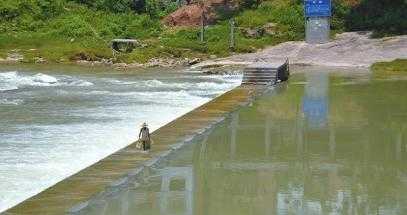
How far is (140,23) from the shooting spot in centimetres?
6262

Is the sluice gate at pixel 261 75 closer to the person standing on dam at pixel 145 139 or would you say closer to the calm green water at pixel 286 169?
the calm green water at pixel 286 169

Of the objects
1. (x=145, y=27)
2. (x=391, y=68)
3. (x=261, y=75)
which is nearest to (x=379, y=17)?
(x=391, y=68)

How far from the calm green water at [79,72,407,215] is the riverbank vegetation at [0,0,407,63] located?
1219 inches

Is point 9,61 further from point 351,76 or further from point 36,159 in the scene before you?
point 36,159

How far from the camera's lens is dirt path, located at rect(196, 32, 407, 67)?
45.9m

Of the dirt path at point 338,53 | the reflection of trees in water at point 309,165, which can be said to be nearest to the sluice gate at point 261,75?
the reflection of trees in water at point 309,165

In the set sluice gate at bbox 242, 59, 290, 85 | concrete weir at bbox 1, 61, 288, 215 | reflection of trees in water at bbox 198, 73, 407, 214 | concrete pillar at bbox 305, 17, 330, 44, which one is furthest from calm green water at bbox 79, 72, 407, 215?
concrete pillar at bbox 305, 17, 330, 44

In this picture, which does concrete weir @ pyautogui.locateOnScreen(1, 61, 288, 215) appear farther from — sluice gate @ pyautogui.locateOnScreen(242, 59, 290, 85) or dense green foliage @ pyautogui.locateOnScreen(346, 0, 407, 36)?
dense green foliage @ pyautogui.locateOnScreen(346, 0, 407, 36)

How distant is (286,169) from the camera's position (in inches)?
549

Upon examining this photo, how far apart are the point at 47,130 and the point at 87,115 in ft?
11.4

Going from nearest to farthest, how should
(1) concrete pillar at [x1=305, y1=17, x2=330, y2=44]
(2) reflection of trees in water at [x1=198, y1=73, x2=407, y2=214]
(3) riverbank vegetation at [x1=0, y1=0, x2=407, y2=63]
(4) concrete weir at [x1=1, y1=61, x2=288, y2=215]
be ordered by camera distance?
(4) concrete weir at [x1=1, y1=61, x2=288, y2=215] → (2) reflection of trees in water at [x1=198, y1=73, x2=407, y2=214] → (1) concrete pillar at [x1=305, y1=17, x2=330, y2=44] → (3) riverbank vegetation at [x1=0, y1=0, x2=407, y2=63]

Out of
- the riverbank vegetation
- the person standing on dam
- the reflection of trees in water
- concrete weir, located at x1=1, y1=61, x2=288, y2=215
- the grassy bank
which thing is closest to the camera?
concrete weir, located at x1=1, y1=61, x2=288, y2=215

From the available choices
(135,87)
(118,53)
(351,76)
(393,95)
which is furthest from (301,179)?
(118,53)

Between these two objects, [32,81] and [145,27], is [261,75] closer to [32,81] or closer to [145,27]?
[32,81]
